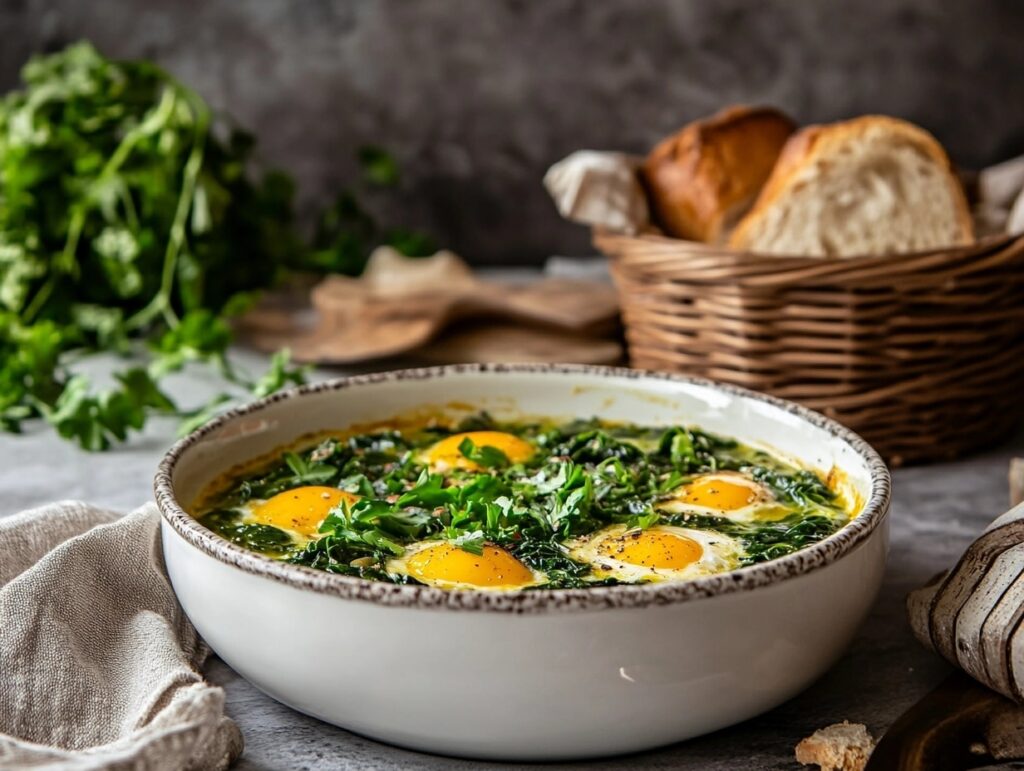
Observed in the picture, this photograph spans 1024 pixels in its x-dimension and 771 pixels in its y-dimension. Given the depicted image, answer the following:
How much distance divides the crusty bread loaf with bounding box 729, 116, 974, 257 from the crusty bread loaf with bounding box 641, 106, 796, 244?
10 cm

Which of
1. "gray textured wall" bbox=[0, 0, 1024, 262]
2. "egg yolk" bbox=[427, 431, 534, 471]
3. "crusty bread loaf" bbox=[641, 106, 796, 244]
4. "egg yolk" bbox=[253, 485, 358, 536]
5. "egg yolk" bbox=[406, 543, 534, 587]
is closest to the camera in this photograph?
"egg yolk" bbox=[406, 543, 534, 587]

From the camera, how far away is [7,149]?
3312mm

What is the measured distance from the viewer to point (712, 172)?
2.80 m

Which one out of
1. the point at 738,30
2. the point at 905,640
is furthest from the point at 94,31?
the point at 905,640

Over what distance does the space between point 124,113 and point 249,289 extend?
60cm

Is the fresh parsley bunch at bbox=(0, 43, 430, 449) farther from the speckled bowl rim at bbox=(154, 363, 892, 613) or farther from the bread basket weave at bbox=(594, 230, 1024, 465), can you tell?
the speckled bowl rim at bbox=(154, 363, 892, 613)

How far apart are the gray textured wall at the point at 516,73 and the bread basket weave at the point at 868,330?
1.56m

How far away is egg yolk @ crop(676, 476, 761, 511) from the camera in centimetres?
188

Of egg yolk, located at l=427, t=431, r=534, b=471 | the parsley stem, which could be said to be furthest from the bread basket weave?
the parsley stem

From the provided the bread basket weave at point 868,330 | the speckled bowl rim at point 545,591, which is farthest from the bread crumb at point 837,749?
the bread basket weave at point 868,330

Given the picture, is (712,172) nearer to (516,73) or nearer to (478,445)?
(478,445)

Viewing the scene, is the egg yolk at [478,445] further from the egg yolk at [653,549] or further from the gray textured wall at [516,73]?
the gray textured wall at [516,73]

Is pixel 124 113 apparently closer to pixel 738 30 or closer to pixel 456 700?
pixel 738 30

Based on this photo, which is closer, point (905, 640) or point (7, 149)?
point (905, 640)
